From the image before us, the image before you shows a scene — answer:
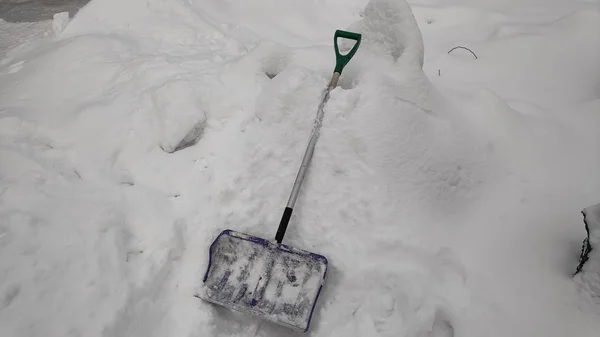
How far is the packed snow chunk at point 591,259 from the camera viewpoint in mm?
1622

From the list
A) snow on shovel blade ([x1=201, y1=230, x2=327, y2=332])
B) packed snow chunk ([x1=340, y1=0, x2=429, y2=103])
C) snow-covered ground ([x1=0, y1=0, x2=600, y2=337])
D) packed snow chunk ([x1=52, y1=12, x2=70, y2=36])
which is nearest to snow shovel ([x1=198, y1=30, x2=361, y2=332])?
snow on shovel blade ([x1=201, y1=230, x2=327, y2=332])

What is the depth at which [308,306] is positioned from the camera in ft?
6.06

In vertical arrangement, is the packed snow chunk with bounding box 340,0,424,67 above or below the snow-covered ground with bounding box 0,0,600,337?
above

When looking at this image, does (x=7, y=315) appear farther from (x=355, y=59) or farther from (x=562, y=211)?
(x=562, y=211)

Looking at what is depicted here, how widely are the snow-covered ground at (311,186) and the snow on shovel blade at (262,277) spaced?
4.0 inches

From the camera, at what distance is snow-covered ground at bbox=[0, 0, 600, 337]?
5.98 ft

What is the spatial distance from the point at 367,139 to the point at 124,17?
2740mm

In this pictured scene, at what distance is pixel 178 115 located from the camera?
2422 millimetres

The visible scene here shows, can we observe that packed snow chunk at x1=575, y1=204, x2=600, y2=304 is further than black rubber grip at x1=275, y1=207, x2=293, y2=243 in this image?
No

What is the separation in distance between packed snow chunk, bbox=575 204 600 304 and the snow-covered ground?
15 millimetres

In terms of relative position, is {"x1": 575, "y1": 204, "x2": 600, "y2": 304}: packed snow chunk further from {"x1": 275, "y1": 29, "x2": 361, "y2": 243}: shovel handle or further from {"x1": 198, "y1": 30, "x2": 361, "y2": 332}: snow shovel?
{"x1": 275, "y1": 29, "x2": 361, "y2": 243}: shovel handle

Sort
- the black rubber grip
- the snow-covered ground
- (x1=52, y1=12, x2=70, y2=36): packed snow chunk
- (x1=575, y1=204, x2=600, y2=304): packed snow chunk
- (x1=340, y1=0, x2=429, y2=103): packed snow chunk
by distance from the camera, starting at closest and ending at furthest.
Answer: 1. (x1=575, y1=204, x2=600, y2=304): packed snow chunk
2. the snow-covered ground
3. the black rubber grip
4. (x1=340, y1=0, x2=429, y2=103): packed snow chunk
5. (x1=52, y1=12, x2=70, y2=36): packed snow chunk

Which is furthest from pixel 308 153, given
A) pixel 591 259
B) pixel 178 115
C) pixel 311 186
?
pixel 591 259

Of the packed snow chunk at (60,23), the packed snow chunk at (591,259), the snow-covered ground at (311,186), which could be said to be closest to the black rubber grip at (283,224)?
the snow-covered ground at (311,186)
